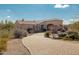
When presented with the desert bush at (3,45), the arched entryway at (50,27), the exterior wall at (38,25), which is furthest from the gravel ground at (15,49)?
the arched entryway at (50,27)

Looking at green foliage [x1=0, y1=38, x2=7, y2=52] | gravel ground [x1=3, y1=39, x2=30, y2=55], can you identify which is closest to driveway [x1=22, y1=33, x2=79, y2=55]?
gravel ground [x1=3, y1=39, x2=30, y2=55]

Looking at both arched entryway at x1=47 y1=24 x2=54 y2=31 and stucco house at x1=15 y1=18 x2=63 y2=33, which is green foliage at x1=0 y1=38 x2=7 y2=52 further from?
arched entryway at x1=47 y1=24 x2=54 y2=31

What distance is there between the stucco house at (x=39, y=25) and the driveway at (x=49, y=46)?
0.30ft

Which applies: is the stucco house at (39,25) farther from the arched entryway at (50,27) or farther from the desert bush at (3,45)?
the desert bush at (3,45)

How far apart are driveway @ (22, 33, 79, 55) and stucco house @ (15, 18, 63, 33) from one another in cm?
9

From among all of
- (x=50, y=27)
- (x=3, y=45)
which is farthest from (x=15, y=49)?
(x=50, y=27)

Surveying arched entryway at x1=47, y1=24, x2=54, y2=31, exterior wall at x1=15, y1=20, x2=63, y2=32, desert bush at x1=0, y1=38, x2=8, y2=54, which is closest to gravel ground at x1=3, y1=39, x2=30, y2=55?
desert bush at x1=0, y1=38, x2=8, y2=54

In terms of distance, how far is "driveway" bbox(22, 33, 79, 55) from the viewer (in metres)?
16.0

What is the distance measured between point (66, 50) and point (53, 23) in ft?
1.26

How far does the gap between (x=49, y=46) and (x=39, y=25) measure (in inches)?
11.9

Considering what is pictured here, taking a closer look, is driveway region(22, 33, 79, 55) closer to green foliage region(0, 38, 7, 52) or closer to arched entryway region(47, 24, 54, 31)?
arched entryway region(47, 24, 54, 31)

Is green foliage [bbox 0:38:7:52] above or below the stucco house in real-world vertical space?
below

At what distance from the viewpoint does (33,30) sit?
16031 mm

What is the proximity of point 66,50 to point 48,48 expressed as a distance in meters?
0.23
